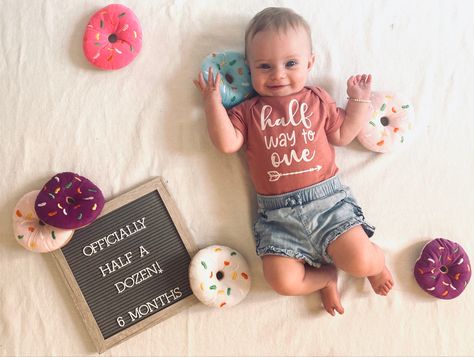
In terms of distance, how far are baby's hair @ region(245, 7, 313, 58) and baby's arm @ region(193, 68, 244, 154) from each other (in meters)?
0.13

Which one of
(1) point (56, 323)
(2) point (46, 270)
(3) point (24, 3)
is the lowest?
(1) point (56, 323)

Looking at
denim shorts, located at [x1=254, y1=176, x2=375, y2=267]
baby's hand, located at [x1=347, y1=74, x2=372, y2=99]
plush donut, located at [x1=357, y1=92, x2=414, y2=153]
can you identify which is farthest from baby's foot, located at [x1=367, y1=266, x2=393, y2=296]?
baby's hand, located at [x1=347, y1=74, x2=372, y2=99]

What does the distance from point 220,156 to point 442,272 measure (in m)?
0.59

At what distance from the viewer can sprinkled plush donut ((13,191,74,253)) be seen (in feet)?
3.29

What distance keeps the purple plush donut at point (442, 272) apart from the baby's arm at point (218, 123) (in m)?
0.51

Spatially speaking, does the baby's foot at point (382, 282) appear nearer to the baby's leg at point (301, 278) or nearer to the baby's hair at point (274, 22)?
the baby's leg at point (301, 278)

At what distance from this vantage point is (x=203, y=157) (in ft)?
3.55

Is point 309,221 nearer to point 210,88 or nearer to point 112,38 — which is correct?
point 210,88

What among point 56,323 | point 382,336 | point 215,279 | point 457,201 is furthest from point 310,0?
point 56,323

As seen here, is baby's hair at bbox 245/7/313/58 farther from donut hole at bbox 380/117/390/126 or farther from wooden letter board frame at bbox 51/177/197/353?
wooden letter board frame at bbox 51/177/197/353

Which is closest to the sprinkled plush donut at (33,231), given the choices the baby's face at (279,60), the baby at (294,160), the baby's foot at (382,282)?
the baby at (294,160)

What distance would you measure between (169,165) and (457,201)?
2.29ft

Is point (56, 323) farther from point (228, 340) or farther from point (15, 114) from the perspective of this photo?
point (15, 114)

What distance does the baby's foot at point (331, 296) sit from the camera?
103 cm
